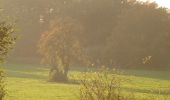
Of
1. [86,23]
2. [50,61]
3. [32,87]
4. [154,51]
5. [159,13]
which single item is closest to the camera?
[32,87]

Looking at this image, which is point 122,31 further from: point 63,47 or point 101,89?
point 101,89

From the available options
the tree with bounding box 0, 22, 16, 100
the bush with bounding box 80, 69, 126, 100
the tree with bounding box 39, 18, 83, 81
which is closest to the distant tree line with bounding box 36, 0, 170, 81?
the tree with bounding box 39, 18, 83, 81

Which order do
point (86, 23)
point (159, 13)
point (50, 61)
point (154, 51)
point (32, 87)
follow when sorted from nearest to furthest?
point (32, 87), point (50, 61), point (154, 51), point (159, 13), point (86, 23)

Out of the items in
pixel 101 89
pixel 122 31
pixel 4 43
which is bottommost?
pixel 101 89

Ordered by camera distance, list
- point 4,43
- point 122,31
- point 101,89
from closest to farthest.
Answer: point 4,43, point 101,89, point 122,31

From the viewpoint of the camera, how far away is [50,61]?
40.7 m

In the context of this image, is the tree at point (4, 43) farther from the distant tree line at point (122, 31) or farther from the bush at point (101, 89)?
the distant tree line at point (122, 31)

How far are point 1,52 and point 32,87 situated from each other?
2174cm

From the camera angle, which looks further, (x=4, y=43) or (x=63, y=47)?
(x=63, y=47)

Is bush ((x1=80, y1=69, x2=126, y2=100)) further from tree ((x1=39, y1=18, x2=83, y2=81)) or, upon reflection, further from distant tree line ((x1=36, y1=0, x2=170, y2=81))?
distant tree line ((x1=36, y1=0, x2=170, y2=81))

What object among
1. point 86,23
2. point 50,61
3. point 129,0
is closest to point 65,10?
point 86,23

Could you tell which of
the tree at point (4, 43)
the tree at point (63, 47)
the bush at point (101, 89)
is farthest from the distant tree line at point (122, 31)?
the tree at point (4, 43)

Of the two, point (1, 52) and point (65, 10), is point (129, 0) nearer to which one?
point (65, 10)

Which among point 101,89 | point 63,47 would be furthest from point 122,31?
point 101,89
